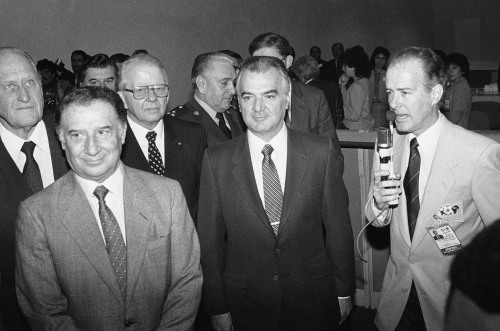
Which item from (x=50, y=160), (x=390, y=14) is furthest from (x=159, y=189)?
(x=390, y=14)

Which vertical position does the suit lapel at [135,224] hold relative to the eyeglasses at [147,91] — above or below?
below

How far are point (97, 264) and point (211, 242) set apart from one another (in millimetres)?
592

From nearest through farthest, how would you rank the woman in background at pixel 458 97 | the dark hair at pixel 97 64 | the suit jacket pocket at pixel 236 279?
the suit jacket pocket at pixel 236 279 → the dark hair at pixel 97 64 → the woman in background at pixel 458 97

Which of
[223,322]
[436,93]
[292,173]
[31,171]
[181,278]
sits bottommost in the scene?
[223,322]

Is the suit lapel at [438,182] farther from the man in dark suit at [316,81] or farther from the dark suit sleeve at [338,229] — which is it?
the man in dark suit at [316,81]

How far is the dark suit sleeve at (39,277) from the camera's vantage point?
6.38 ft

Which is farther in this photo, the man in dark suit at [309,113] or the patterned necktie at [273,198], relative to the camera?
the man in dark suit at [309,113]

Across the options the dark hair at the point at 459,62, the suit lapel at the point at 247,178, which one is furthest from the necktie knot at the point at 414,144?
the dark hair at the point at 459,62

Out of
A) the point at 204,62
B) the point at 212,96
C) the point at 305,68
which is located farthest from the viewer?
the point at 305,68

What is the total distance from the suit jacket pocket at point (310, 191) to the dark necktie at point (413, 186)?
39cm

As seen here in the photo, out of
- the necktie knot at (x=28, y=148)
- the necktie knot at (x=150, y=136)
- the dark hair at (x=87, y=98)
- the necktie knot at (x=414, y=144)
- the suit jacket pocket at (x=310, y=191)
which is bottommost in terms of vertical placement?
the suit jacket pocket at (x=310, y=191)

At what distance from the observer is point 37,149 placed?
255cm

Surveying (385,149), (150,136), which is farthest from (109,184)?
(385,149)

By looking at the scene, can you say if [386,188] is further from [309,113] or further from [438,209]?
[309,113]
